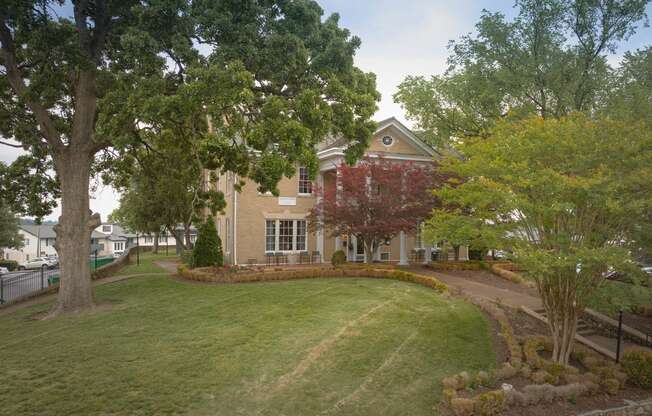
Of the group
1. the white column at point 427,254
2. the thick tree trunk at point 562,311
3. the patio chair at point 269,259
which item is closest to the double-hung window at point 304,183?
the patio chair at point 269,259

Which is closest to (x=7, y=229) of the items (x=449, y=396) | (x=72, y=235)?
(x=72, y=235)

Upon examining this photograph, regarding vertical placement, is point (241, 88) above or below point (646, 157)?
above

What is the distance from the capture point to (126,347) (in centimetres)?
1045

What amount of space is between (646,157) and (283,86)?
10024 mm

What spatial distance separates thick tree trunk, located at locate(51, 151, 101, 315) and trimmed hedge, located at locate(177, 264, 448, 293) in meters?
5.18

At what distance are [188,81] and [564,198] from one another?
10.1m

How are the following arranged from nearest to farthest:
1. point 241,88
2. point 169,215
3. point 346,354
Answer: point 346,354
point 241,88
point 169,215

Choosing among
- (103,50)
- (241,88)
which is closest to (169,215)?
(103,50)

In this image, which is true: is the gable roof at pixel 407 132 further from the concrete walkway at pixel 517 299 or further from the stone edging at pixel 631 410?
the stone edging at pixel 631 410

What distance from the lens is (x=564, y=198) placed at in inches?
360

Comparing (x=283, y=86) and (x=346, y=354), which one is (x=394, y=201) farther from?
(x=346, y=354)

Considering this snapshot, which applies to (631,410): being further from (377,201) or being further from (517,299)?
(377,201)

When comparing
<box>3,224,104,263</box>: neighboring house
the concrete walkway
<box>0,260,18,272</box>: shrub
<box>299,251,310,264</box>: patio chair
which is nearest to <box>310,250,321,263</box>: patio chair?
<box>299,251,310,264</box>: patio chair

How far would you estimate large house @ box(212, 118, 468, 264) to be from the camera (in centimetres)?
2467
